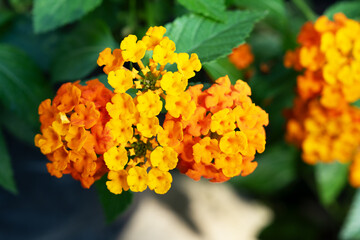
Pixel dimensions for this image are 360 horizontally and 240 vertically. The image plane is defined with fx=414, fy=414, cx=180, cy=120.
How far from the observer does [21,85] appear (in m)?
0.90

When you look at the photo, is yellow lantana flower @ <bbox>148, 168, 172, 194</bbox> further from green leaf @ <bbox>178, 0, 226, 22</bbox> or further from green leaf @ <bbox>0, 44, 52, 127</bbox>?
green leaf @ <bbox>0, 44, 52, 127</bbox>

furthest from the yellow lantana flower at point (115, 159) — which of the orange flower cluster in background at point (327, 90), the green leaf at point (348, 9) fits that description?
the green leaf at point (348, 9)

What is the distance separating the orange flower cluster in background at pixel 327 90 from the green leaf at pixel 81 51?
41 cm

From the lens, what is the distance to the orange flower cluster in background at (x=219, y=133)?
21.8 inches

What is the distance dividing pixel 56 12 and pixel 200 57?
34 centimetres

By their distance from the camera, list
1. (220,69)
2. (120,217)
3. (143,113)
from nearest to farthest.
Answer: (143,113)
(220,69)
(120,217)

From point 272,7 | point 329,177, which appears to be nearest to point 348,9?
point 272,7

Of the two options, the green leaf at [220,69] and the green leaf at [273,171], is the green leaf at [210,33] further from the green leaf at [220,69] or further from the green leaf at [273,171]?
the green leaf at [273,171]

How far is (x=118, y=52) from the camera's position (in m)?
0.60

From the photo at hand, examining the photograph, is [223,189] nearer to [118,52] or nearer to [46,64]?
[46,64]

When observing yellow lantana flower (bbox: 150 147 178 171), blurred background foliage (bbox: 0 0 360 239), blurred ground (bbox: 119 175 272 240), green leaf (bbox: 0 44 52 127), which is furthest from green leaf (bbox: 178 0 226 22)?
blurred ground (bbox: 119 175 272 240)

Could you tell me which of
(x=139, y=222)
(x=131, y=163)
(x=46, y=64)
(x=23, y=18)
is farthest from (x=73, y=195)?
(x=131, y=163)

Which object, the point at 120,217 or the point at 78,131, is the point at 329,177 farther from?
the point at 78,131

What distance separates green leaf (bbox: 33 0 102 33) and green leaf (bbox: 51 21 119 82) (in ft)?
0.27
